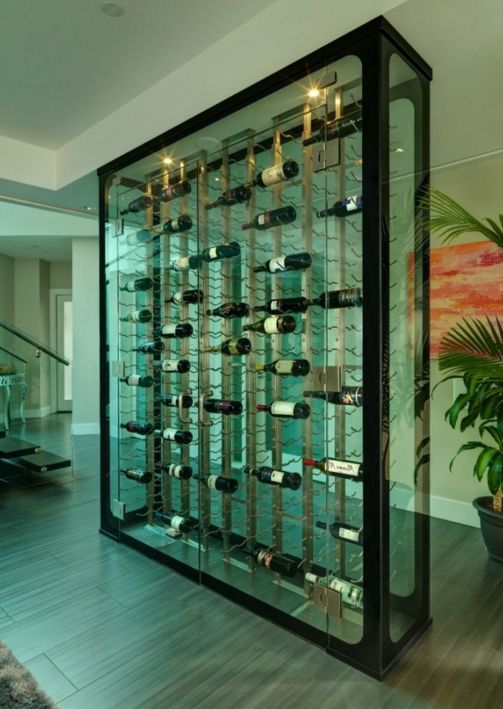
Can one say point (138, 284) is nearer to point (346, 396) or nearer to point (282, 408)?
point (282, 408)

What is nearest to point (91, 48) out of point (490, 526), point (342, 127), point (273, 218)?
point (273, 218)

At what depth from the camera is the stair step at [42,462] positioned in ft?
14.5

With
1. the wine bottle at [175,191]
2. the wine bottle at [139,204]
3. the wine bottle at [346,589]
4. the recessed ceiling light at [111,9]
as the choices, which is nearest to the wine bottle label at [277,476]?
the wine bottle at [346,589]

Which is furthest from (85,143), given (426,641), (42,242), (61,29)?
(42,242)

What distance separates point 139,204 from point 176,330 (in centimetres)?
94

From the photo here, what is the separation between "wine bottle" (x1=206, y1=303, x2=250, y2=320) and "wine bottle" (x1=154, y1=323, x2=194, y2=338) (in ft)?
0.91

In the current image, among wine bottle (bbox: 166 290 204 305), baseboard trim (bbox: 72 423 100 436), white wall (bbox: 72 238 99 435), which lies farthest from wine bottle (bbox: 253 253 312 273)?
baseboard trim (bbox: 72 423 100 436)

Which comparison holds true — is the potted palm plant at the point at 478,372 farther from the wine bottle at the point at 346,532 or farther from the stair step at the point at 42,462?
the stair step at the point at 42,462

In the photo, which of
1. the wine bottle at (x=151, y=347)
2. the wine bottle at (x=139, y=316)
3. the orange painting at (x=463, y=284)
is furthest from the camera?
the wine bottle at (x=139, y=316)

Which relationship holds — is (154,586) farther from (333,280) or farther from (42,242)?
(42,242)

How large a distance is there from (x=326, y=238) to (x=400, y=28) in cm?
82

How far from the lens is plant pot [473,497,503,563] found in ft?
6.93

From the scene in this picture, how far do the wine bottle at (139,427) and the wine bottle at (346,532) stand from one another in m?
1.46

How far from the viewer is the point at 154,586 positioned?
8.34 ft
